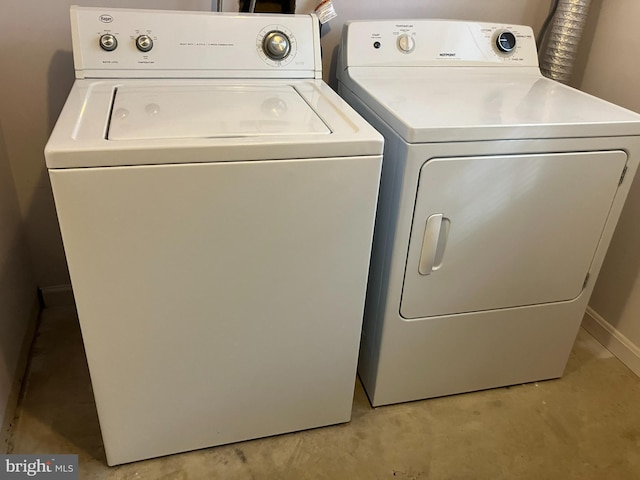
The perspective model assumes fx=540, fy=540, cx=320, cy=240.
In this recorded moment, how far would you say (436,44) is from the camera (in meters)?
1.66

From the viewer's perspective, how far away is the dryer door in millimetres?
1303

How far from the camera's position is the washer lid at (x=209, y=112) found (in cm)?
110

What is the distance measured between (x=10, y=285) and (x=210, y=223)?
0.87 m

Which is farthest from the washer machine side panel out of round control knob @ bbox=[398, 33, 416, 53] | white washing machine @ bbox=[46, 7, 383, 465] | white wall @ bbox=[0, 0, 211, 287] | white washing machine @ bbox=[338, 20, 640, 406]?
white wall @ bbox=[0, 0, 211, 287]

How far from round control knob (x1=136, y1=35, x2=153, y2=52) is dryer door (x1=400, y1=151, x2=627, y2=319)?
800 millimetres

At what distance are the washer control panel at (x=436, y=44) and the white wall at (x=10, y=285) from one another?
1110mm

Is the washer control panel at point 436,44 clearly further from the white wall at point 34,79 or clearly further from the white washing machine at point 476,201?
the white wall at point 34,79

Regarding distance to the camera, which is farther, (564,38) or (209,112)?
(564,38)

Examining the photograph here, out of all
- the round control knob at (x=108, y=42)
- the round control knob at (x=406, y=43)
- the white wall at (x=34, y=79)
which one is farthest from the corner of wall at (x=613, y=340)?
the round control knob at (x=108, y=42)

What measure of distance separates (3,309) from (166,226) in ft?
2.51

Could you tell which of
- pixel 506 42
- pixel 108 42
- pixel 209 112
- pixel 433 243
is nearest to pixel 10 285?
pixel 108 42

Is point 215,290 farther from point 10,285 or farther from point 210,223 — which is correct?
point 10,285

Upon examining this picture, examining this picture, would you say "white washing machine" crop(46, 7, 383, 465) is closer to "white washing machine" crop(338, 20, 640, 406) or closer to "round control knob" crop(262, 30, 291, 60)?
"round control knob" crop(262, 30, 291, 60)

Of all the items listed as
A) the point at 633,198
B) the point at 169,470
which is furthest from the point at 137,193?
the point at 633,198
